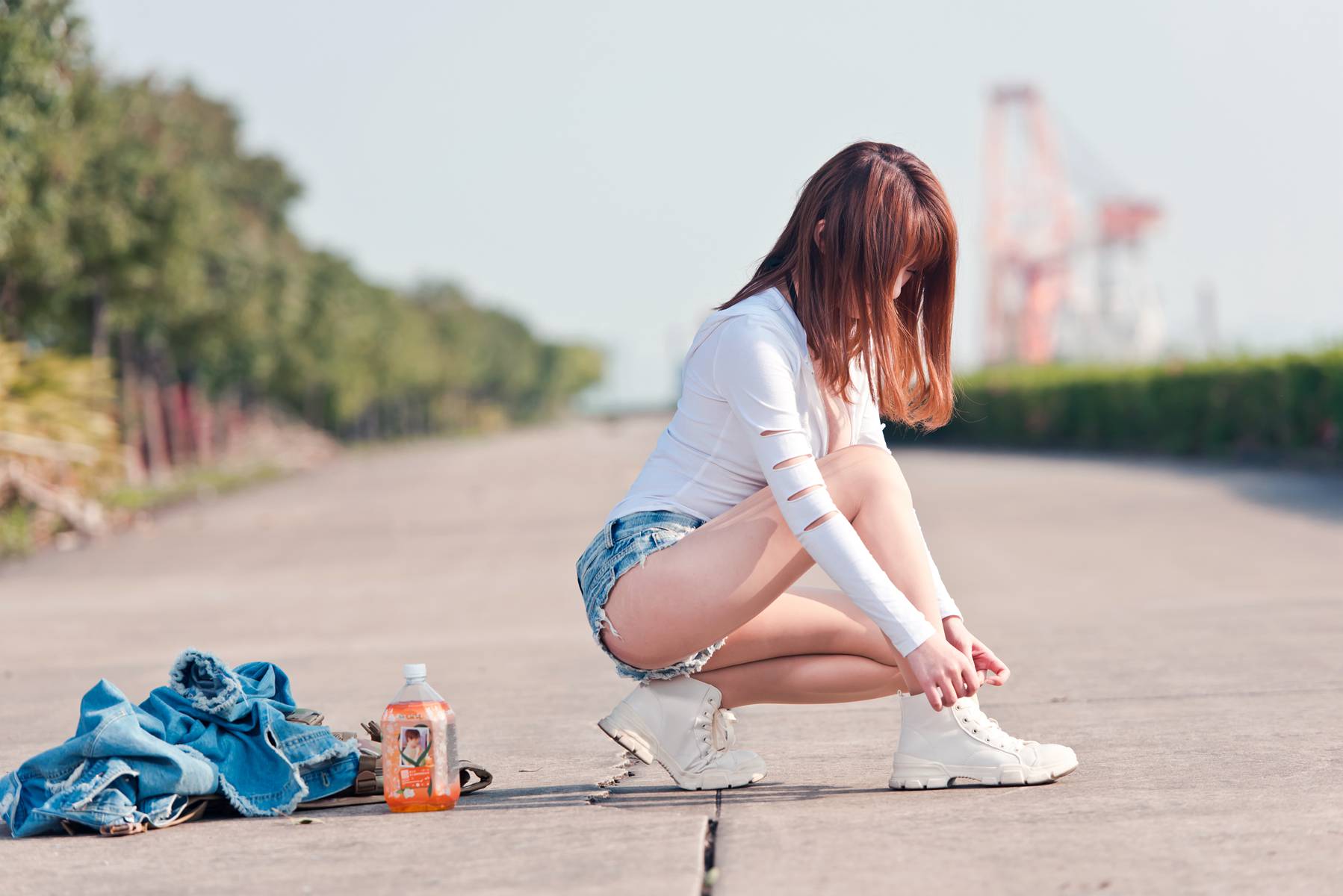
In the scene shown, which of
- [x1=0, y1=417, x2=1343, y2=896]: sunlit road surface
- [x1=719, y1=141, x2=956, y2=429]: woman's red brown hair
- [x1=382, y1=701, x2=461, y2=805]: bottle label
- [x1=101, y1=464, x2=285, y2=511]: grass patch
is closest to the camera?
[x1=0, y1=417, x2=1343, y2=896]: sunlit road surface

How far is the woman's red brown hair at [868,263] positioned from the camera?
3.55 meters

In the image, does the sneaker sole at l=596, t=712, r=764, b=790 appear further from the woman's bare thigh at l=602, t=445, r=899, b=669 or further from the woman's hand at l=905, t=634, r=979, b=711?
the woman's hand at l=905, t=634, r=979, b=711

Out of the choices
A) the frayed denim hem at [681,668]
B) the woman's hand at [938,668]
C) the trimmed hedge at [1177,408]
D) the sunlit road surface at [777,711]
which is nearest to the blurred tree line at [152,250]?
the sunlit road surface at [777,711]

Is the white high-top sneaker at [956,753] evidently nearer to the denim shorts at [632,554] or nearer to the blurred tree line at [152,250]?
the denim shorts at [632,554]

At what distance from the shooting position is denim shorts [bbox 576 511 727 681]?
3.75m

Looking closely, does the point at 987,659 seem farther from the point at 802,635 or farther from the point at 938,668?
the point at 802,635

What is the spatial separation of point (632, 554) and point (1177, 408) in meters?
19.3

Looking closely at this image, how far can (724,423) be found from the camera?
12.2ft

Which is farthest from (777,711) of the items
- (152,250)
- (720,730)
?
(152,250)

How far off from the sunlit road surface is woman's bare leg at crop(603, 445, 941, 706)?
1.34 feet

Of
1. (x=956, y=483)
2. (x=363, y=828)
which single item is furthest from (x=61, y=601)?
(x=956, y=483)

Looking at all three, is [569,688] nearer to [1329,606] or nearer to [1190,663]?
[1190,663]

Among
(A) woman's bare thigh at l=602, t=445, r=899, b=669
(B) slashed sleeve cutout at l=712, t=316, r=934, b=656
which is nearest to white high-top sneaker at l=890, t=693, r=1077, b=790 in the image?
(B) slashed sleeve cutout at l=712, t=316, r=934, b=656

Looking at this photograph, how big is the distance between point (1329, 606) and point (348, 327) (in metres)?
44.0
